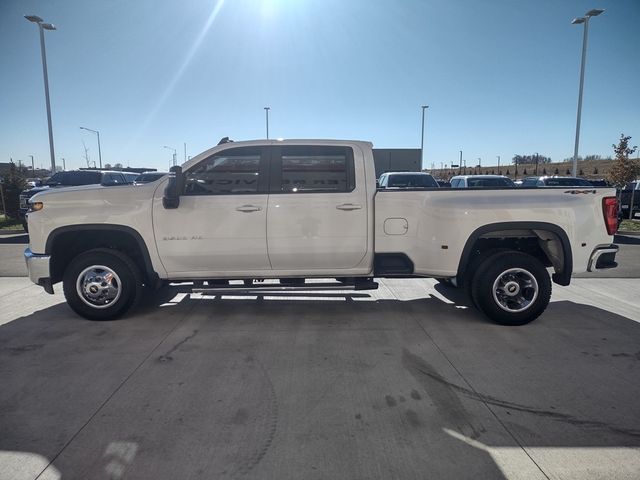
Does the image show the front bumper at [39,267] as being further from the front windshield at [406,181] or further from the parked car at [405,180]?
the front windshield at [406,181]

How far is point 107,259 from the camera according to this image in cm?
483

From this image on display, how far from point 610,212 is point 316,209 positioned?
3.31 m

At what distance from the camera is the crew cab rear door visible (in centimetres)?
471

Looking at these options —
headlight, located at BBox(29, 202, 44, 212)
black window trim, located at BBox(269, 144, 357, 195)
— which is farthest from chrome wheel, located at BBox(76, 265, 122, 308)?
black window trim, located at BBox(269, 144, 357, 195)

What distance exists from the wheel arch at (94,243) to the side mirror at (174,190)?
532 mm

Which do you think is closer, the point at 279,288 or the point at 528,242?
the point at 279,288

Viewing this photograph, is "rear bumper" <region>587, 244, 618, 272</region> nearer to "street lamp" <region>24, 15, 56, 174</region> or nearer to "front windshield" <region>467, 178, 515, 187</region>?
"front windshield" <region>467, 178, 515, 187</region>

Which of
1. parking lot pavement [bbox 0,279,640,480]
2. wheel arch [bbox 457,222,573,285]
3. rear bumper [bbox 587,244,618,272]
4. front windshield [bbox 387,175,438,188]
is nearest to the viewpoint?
parking lot pavement [bbox 0,279,640,480]

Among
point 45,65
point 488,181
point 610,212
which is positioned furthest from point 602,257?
point 45,65

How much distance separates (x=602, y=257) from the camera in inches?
190

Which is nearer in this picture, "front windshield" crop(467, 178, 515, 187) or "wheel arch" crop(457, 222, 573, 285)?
"wheel arch" crop(457, 222, 573, 285)

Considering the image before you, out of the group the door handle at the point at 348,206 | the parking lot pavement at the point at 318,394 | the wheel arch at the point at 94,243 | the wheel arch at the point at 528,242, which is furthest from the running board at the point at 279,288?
the wheel arch at the point at 528,242

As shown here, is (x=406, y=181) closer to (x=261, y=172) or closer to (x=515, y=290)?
(x=515, y=290)

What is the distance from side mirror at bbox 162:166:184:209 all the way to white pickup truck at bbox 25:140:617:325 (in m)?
0.02
